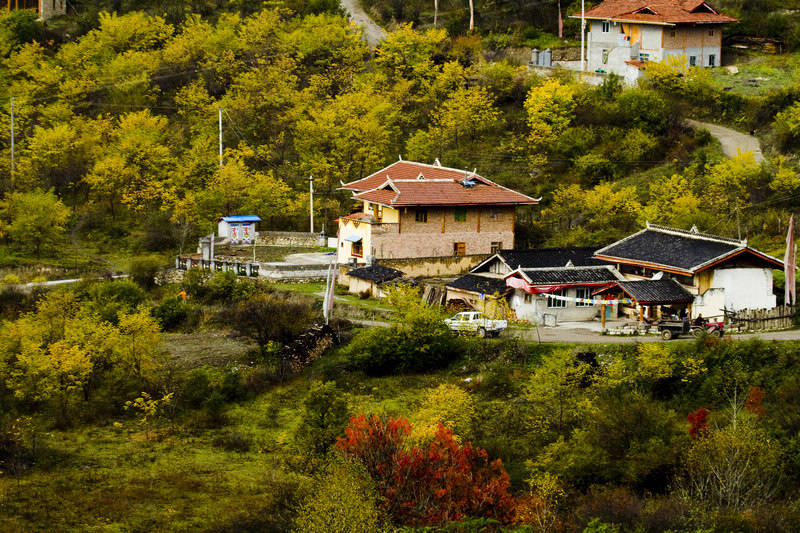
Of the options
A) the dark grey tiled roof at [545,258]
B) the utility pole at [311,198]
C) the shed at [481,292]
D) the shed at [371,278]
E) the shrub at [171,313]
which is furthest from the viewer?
the utility pole at [311,198]

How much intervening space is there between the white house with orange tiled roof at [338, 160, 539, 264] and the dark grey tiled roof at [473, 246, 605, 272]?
245 inches

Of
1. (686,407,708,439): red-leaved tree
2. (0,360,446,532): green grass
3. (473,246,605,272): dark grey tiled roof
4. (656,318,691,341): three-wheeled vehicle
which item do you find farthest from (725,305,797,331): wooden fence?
(0,360,446,532): green grass

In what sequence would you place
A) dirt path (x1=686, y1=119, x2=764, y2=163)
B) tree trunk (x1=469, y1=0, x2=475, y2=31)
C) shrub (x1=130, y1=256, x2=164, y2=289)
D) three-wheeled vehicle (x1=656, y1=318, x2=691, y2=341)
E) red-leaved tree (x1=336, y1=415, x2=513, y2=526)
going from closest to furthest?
1. red-leaved tree (x1=336, y1=415, x2=513, y2=526)
2. three-wheeled vehicle (x1=656, y1=318, x2=691, y2=341)
3. shrub (x1=130, y1=256, x2=164, y2=289)
4. dirt path (x1=686, y1=119, x2=764, y2=163)
5. tree trunk (x1=469, y1=0, x2=475, y2=31)

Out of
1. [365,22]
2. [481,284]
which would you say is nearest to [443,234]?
[481,284]

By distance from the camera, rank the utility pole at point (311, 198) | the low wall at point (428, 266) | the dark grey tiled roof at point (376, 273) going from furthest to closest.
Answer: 1. the utility pole at point (311, 198)
2. the low wall at point (428, 266)
3. the dark grey tiled roof at point (376, 273)

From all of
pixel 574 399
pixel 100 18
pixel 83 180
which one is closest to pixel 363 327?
pixel 574 399

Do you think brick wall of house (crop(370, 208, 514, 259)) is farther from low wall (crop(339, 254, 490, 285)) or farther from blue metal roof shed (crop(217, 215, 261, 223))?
blue metal roof shed (crop(217, 215, 261, 223))

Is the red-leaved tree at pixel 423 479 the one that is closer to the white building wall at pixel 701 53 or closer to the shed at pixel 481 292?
the shed at pixel 481 292

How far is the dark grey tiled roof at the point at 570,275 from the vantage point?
41.0 meters

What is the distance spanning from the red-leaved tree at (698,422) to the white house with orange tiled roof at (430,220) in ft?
66.9

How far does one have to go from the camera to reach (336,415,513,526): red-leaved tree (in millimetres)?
24547

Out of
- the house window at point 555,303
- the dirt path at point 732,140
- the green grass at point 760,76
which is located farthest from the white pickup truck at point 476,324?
the green grass at point 760,76

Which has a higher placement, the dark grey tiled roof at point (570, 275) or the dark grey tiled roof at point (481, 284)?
the dark grey tiled roof at point (570, 275)

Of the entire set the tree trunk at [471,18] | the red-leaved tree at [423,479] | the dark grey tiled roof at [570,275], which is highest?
the tree trunk at [471,18]
